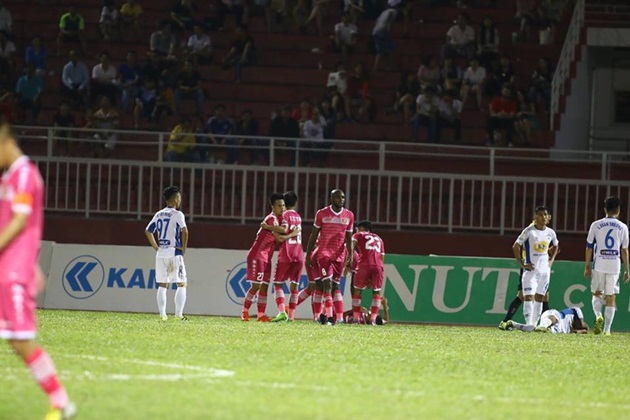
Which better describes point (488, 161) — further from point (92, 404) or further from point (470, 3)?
point (92, 404)

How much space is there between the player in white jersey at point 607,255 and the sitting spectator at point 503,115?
25.9 feet

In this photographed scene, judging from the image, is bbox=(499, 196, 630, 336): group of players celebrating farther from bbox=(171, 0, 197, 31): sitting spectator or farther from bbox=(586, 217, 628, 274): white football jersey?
bbox=(171, 0, 197, 31): sitting spectator

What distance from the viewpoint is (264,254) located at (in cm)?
2200

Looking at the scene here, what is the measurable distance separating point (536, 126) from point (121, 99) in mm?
10014

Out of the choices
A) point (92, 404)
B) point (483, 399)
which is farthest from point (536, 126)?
point (92, 404)

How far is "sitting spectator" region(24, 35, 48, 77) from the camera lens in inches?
1257

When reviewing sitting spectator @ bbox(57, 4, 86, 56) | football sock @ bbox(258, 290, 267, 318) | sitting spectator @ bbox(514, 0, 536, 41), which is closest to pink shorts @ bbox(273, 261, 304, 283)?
football sock @ bbox(258, 290, 267, 318)

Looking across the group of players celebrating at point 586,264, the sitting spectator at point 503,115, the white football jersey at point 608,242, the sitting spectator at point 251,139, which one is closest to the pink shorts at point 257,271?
the group of players celebrating at point 586,264

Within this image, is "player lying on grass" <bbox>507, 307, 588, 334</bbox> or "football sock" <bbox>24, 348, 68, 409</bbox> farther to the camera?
"player lying on grass" <bbox>507, 307, 588, 334</bbox>

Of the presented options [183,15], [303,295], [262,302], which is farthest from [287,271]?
[183,15]

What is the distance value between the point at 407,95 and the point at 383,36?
2.46 meters

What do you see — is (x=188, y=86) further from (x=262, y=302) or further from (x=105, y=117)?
(x=262, y=302)

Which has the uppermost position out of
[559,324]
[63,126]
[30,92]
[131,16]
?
[131,16]

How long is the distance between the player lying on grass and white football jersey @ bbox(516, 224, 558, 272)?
2.74 feet
